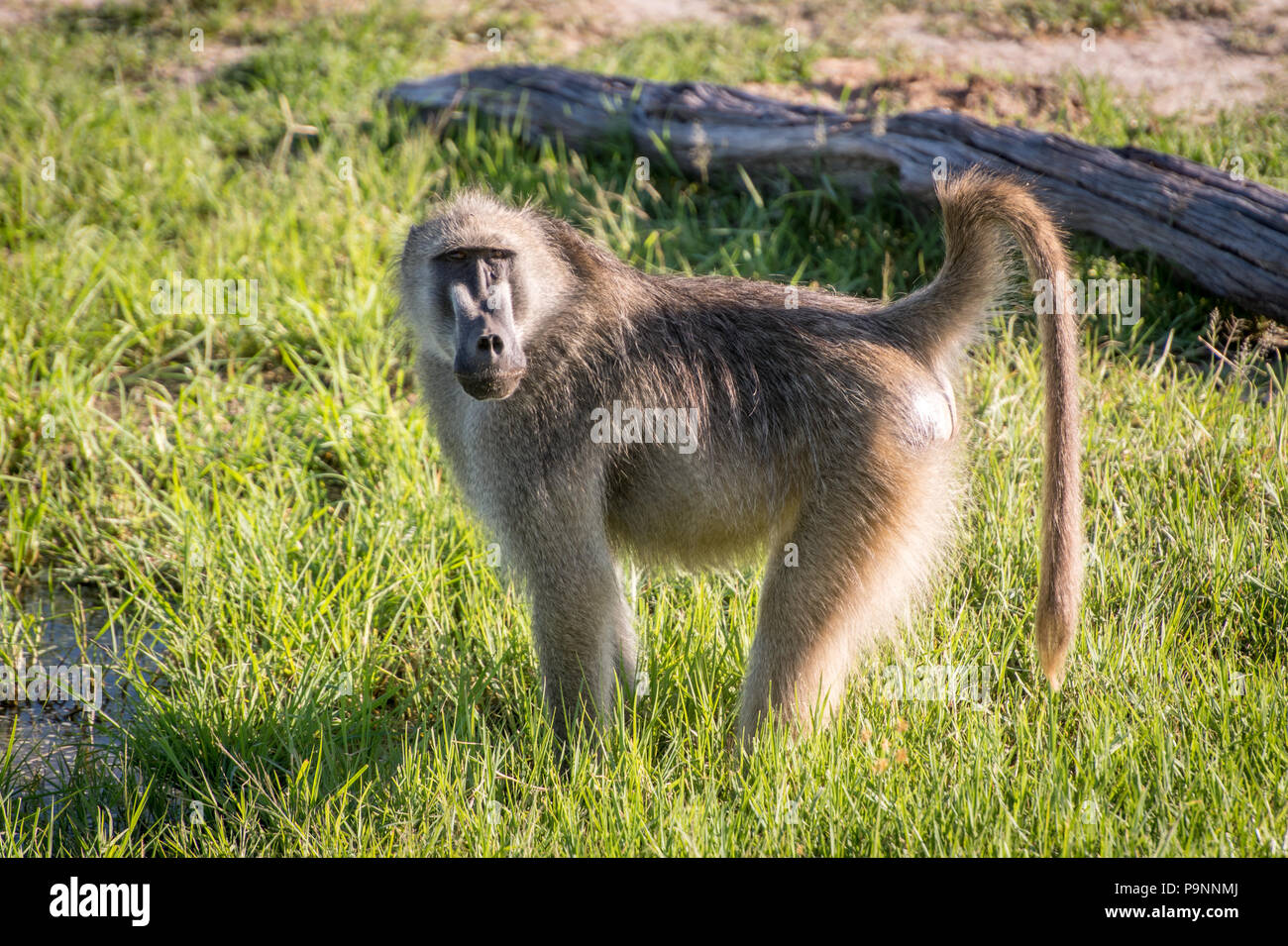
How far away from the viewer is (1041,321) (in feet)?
9.74

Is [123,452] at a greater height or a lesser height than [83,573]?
greater

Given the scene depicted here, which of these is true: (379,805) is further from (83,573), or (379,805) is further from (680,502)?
(83,573)

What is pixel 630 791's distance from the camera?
9.93ft

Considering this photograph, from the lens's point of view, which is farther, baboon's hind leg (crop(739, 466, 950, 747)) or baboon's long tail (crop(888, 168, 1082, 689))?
baboon's hind leg (crop(739, 466, 950, 747))

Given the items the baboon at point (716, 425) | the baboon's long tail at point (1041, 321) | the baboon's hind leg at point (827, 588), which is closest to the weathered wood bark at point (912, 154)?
the baboon's long tail at point (1041, 321)

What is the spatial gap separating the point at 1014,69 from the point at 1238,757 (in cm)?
545

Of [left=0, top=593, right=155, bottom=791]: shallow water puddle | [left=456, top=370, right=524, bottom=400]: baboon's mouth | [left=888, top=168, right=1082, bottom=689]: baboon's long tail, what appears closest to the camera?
[left=888, top=168, right=1082, bottom=689]: baboon's long tail

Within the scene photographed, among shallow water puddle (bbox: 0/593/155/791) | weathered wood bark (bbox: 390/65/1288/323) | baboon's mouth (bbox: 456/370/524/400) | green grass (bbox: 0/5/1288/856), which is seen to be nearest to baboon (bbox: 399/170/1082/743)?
baboon's mouth (bbox: 456/370/524/400)

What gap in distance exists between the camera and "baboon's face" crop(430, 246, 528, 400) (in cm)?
A: 297

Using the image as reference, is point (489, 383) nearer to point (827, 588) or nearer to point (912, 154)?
point (827, 588)

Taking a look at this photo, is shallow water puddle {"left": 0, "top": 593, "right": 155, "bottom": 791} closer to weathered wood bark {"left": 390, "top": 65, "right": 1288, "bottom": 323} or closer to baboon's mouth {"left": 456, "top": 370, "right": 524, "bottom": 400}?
baboon's mouth {"left": 456, "top": 370, "right": 524, "bottom": 400}

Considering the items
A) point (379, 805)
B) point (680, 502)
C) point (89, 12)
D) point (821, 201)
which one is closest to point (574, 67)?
point (821, 201)

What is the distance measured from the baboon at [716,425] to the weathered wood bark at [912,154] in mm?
1284

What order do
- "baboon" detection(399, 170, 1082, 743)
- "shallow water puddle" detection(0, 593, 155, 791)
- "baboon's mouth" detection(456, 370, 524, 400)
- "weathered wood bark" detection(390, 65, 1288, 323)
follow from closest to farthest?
"baboon's mouth" detection(456, 370, 524, 400) < "baboon" detection(399, 170, 1082, 743) < "shallow water puddle" detection(0, 593, 155, 791) < "weathered wood bark" detection(390, 65, 1288, 323)
